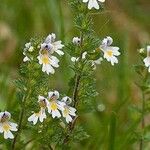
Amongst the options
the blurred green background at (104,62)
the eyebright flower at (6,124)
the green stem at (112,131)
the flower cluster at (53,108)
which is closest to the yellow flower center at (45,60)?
the flower cluster at (53,108)

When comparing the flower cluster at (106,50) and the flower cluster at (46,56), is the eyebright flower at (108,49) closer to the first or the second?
the flower cluster at (106,50)

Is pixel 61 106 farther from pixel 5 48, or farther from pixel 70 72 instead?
pixel 5 48

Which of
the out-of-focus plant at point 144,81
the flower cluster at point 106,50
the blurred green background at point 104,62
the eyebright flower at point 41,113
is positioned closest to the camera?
the eyebright flower at point 41,113

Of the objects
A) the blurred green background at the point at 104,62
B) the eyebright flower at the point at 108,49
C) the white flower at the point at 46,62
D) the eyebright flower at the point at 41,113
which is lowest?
the eyebright flower at the point at 41,113

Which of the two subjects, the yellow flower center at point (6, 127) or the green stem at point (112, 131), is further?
the green stem at point (112, 131)

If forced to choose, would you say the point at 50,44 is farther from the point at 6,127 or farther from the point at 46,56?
the point at 6,127

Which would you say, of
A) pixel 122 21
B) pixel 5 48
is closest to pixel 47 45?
pixel 5 48
